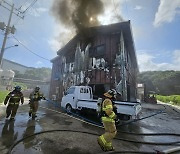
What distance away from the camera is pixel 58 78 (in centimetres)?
2028

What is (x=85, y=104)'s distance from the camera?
9344 mm

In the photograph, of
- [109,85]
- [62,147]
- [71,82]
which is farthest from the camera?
[71,82]

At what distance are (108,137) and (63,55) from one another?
55.4 feet

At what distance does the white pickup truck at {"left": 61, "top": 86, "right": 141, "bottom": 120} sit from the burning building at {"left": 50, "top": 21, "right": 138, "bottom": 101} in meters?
2.74

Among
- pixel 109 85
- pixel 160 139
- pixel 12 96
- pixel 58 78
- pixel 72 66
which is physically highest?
pixel 72 66

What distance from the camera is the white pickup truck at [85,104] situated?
7100mm

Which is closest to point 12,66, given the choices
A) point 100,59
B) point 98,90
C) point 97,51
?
point 97,51

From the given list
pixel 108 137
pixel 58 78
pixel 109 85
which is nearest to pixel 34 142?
pixel 108 137

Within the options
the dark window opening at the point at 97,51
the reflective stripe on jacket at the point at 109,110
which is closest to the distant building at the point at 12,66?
the dark window opening at the point at 97,51

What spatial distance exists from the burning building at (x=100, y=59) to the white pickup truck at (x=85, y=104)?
274cm

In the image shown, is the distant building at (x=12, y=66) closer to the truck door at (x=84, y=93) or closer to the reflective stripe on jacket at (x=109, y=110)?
the truck door at (x=84, y=93)

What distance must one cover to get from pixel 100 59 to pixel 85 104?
5980 mm

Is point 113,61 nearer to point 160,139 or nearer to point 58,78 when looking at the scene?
point 160,139

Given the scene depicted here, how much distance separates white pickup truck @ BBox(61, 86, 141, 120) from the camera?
23.3ft
